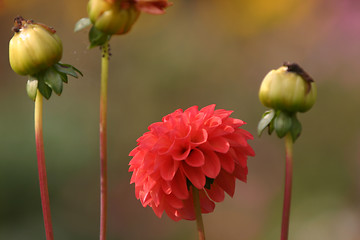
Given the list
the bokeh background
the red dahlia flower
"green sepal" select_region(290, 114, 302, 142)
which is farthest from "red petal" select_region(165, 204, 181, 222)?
the bokeh background

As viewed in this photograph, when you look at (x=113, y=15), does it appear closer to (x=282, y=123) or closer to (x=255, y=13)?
(x=282, y=123)

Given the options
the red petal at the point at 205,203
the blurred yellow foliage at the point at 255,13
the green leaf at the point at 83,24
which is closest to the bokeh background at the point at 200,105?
the blurred yellow foliage at the point at 255,13

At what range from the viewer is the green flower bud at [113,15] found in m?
0.36

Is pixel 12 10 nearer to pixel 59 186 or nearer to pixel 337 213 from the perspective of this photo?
pixel 59 186

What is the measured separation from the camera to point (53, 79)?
0.41m

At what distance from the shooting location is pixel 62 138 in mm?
1164

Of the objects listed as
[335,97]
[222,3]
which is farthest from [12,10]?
[335,97]

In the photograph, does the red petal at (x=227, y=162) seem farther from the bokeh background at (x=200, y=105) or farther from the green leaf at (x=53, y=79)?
the bokeh background at (x=200, y=105)

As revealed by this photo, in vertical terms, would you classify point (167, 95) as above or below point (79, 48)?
below

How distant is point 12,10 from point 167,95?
394 mm

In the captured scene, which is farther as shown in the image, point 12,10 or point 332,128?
point 12,10

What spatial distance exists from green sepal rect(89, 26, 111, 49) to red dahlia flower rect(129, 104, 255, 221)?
8 centimetres

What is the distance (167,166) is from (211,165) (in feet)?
0.10

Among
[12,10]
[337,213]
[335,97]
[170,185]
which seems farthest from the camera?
[12,10]
